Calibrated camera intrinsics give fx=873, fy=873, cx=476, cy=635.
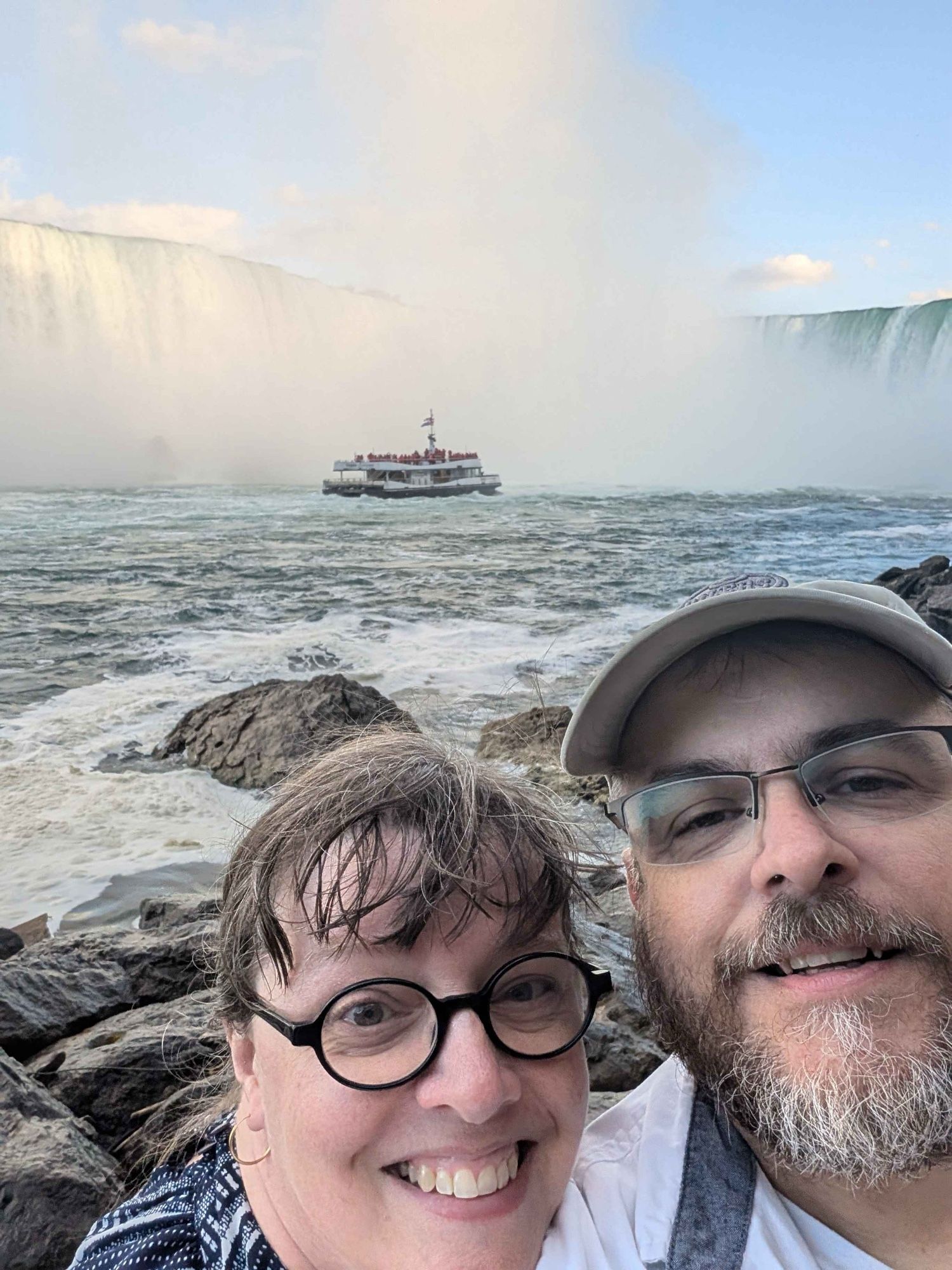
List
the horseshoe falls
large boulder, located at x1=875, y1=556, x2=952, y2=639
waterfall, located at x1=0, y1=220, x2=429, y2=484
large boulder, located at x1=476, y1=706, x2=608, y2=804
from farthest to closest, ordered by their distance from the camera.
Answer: the horseshoe falls
waterfall, located at x1=0, y1=220, x2=429, y2=484
large boulder, located at x1=875, y1=556, x2=952, y2=639
large boulder, located at x1=476, y1=706, x2=608, y2=804

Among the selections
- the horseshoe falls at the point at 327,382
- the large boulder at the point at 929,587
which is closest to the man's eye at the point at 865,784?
the large boulder at the point at 929,587

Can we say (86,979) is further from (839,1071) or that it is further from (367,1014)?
(839,1071)

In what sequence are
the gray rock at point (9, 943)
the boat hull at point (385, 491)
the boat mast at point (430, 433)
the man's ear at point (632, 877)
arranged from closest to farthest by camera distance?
the man's ear at point (632, 877)
the gray rock at point (9, 943)
the boat hull at point (385, 491)
the boat mast at point (430, 433)

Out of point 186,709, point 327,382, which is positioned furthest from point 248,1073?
point 327,382

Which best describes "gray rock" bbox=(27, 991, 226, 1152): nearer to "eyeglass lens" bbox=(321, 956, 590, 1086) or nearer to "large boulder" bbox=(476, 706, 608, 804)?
"eyeglass lens" bbox=(321, 956, 590, 1086)

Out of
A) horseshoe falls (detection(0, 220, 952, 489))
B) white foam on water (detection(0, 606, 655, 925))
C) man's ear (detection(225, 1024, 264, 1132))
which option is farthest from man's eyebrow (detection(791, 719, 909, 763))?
horseshoe falls (detection(0, 220, 952, 489))

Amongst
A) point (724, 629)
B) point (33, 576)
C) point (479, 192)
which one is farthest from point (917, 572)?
point (724, 629)

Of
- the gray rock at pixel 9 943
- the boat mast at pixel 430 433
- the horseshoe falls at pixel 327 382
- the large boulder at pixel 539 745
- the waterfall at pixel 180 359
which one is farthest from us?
the boat mast at pixel 430 433

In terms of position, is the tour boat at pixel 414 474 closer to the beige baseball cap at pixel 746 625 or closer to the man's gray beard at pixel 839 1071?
the beige baseball cap at pixel 746 625
